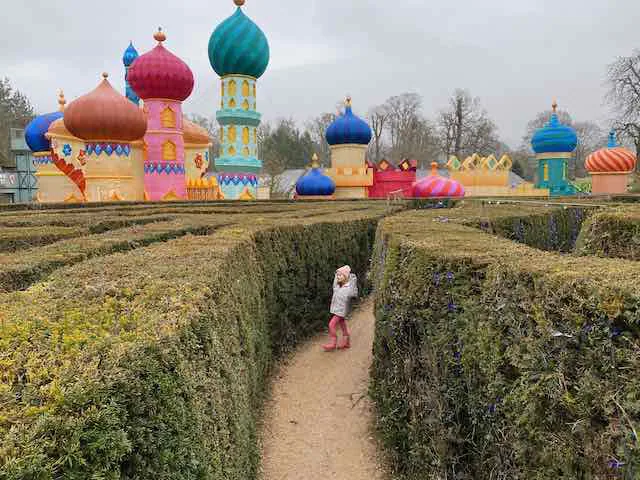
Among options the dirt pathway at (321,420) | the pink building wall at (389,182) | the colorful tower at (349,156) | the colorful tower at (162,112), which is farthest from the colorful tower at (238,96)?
the dirt pathway at (321,420)

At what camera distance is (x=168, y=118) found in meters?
16.8

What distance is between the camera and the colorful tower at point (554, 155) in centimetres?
2397

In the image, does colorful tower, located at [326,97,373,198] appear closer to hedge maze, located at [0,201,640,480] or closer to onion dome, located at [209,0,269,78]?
onion dome, located at [209,0,269,78]

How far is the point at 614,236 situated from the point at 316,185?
17.2 m

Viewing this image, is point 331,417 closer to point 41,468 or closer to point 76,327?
point 76,327

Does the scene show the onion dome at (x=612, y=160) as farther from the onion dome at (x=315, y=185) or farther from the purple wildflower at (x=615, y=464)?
the purple wildflower at (x=615, y=464)

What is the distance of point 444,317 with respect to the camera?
361cm

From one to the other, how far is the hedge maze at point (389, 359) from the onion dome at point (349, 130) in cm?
1782

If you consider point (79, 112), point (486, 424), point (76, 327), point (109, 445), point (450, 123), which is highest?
point (450, 123)

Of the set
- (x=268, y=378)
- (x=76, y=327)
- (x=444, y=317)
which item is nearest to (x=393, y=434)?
(x=444, y=317)

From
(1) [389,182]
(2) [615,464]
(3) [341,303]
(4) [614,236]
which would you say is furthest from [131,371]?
(1) [389,182]

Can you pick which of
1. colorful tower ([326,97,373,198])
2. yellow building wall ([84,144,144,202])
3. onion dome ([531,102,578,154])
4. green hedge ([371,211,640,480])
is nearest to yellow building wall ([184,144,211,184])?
yellow building wall ([84,144,144,202])

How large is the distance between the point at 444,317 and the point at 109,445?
2.68 metres

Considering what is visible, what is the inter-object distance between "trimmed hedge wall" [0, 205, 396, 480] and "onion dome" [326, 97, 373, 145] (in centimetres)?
1866
